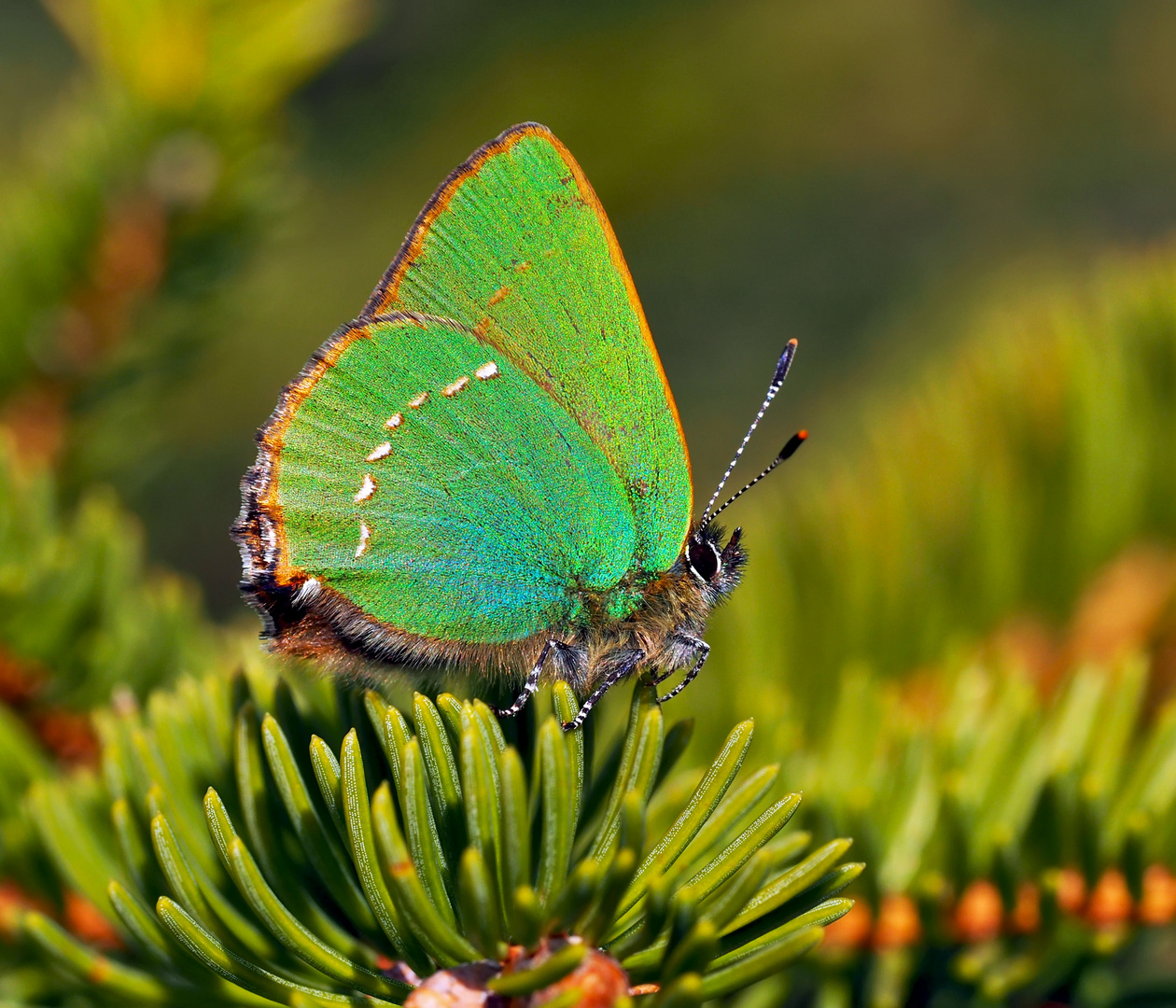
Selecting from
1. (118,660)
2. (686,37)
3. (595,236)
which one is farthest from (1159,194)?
(118,660)

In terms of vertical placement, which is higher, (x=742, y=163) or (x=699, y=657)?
(x=742, y=163)

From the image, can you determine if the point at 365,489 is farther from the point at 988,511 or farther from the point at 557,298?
the point at 988,511

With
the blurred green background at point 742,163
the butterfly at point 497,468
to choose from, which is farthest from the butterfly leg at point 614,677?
the blurred green background at point 742,163

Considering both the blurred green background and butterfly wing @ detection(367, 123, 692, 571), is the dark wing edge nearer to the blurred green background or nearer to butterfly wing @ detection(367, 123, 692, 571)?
butterfly wing @ detection(367, 123, 692, 571)

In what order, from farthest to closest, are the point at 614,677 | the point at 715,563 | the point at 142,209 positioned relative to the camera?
the point at 142,209, the point at 715,563, the point at 614,677

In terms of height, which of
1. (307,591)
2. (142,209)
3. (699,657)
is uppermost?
(142,209)

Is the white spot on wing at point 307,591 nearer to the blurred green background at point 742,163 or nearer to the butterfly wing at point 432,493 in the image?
the butterfly wing at point 432,493

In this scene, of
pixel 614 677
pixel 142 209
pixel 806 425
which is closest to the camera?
pixel 614 677

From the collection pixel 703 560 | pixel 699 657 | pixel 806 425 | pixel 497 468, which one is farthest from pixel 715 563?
pixel 806 425

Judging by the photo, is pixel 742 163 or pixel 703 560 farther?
pixel 742 163
